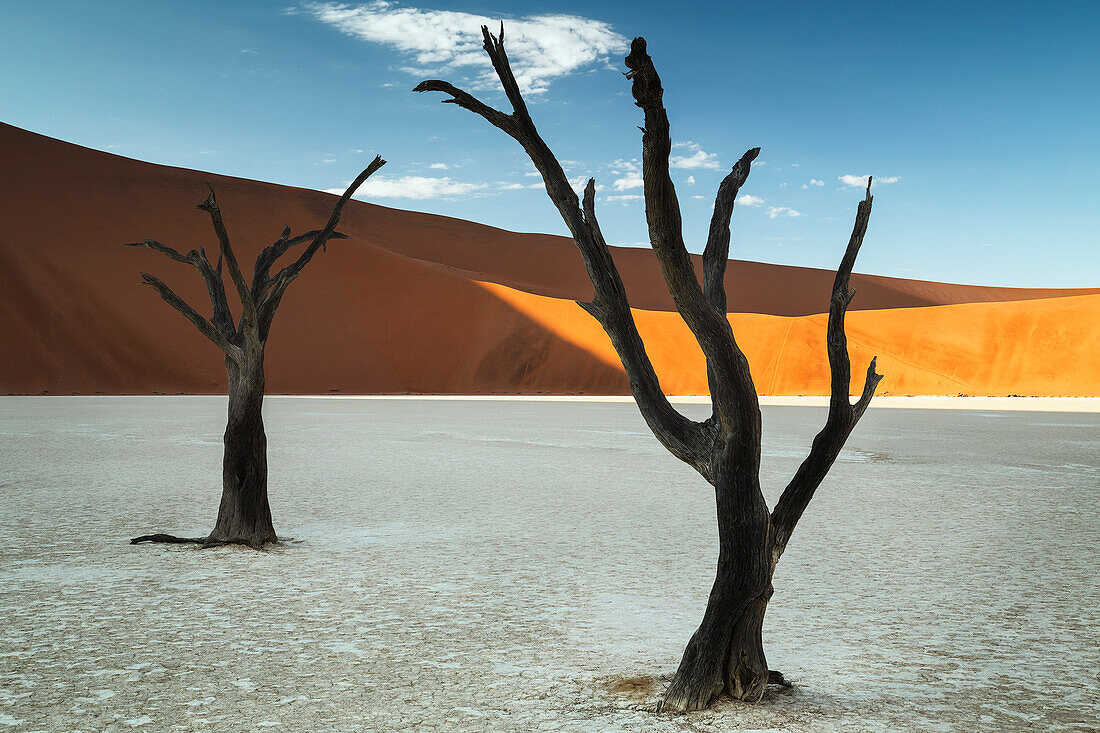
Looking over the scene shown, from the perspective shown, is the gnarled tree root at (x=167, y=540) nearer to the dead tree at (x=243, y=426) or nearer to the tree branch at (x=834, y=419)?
the dead tree at (x=243, y=426)

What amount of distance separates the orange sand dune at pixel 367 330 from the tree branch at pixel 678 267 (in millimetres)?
54928

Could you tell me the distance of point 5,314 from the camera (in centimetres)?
5403

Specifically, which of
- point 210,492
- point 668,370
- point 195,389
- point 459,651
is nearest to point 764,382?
point 668,370

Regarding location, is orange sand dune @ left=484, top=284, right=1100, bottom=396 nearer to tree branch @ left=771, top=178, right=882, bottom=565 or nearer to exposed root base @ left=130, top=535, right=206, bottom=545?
exposed root base @ left=130, top=535, right=206, bottom=545

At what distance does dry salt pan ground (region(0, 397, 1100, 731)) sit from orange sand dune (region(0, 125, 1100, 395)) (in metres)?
46.1

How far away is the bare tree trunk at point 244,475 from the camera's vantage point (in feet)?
26.5

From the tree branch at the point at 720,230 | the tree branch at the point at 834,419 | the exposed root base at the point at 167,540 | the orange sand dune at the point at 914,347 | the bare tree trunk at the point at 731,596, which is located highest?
the orange sand dune at the point at 914,347

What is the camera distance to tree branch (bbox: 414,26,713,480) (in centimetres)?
407

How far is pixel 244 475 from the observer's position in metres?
8.14

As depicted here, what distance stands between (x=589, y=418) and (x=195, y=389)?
33.2 meters

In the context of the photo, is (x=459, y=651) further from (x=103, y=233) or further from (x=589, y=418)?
(x=103, y=233)

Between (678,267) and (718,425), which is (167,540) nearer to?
(718,425)

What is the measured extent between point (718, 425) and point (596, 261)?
89 cm

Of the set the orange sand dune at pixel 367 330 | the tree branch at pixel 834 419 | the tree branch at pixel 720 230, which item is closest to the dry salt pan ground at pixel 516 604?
the tree branch at pixel 834 419
